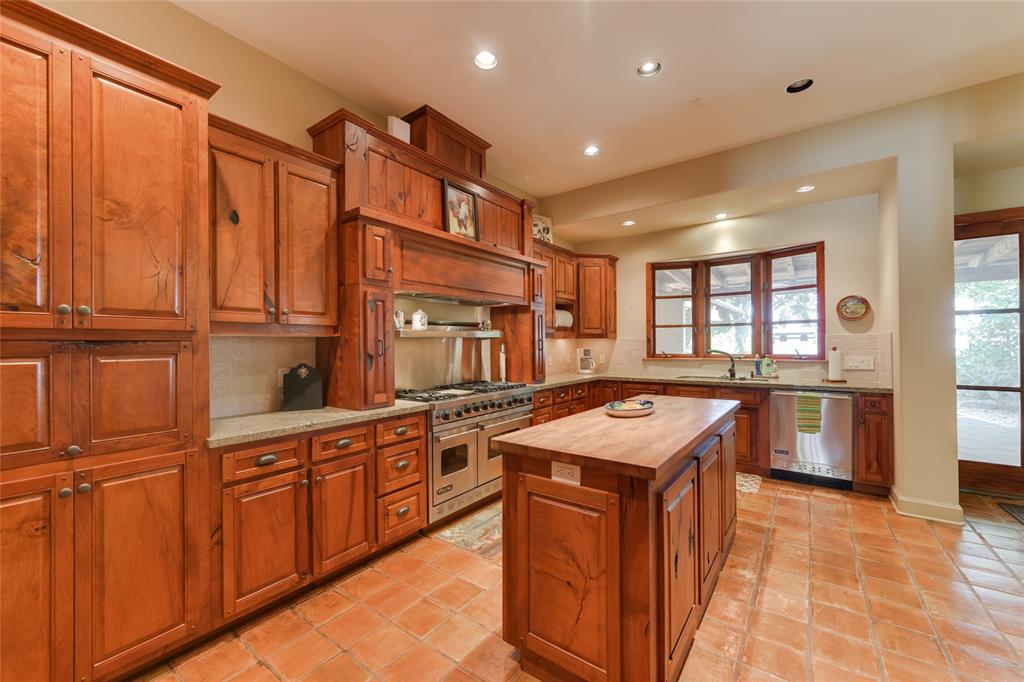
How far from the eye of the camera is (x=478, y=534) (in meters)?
2.88

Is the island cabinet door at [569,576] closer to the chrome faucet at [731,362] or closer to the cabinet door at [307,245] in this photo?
the cabinet door at [307,245]

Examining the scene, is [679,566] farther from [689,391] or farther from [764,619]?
[689,391]

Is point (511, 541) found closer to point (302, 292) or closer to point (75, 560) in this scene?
point (75, 560)

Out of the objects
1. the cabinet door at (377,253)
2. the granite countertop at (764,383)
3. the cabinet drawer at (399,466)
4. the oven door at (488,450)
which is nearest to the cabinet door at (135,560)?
the cabinet drawer at (399,466)

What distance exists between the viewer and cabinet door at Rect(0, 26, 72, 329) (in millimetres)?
1375

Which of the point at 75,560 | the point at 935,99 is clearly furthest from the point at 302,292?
the point at 935,99

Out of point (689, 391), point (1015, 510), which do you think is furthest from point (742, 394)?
point (1015, 510)

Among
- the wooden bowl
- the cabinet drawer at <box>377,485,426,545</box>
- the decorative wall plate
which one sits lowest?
the cabinet drawer at <box>377,485,426,545</box>

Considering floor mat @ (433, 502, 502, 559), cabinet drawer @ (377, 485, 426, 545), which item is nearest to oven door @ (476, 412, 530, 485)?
floor mat @ (433, 502, 502, 559)

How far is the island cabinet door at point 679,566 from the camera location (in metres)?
1.45

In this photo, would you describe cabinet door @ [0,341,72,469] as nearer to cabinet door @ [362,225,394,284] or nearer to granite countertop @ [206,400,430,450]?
granite countertop @ [206,400,430,450]

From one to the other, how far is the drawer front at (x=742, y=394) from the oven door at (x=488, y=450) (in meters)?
2.34

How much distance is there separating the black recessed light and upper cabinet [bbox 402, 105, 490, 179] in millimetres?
2400

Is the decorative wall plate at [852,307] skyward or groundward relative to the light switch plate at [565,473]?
skyward
